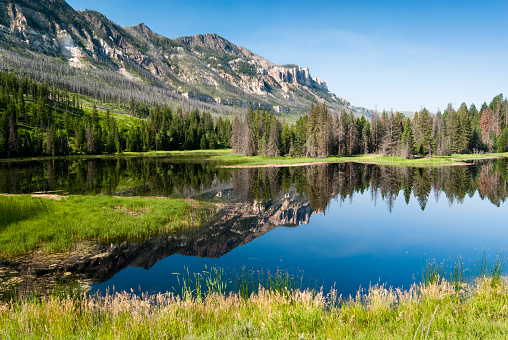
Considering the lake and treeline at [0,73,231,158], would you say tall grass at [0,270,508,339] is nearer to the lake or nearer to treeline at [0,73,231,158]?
the lake

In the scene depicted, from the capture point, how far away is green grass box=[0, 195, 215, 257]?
58.8 feet

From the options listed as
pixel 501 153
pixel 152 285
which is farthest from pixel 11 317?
pixel 501 153

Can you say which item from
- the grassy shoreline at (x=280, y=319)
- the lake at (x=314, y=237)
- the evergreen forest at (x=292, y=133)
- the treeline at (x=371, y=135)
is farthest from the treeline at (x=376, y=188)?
the treeline at (x=371, y=135)

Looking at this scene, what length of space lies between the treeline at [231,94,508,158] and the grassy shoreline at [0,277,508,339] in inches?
3368

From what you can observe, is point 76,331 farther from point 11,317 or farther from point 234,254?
point 234,254

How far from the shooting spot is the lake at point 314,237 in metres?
14.9

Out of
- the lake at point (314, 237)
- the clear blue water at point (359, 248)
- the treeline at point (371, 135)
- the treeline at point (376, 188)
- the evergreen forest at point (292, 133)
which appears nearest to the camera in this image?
the clear blue water at point (359, 248)

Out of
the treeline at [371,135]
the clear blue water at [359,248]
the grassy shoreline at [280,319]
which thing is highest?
the treeline at [371,135]

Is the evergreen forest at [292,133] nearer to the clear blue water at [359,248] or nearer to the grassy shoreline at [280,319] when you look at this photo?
the clear blue water at [359,248]

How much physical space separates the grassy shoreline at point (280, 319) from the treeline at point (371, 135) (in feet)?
281

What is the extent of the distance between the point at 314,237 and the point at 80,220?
18631mm

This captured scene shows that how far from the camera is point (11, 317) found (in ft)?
28.1

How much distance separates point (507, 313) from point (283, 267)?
998 centimetres

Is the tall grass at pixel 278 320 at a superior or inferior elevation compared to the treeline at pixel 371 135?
inferior
